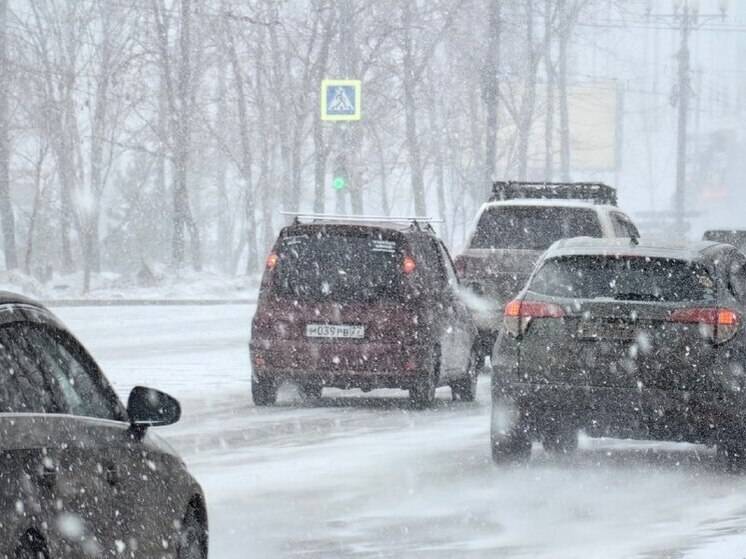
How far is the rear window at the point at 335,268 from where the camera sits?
1730 centimetres

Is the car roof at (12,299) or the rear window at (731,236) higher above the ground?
the car roof at (12,299)

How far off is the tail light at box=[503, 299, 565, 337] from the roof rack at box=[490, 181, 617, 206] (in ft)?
37.9

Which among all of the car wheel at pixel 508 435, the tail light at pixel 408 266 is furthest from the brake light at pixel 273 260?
the car wheel at pixel 508 435

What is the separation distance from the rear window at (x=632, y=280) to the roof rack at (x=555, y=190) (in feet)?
37.7

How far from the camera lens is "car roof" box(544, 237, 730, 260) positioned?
12.7 m

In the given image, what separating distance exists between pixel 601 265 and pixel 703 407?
46.0 inches

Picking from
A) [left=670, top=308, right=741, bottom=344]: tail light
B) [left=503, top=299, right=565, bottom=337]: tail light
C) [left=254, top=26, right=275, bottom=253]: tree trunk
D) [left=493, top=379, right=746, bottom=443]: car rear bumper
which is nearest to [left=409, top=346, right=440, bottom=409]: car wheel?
[left=503, top=299, right=565, bottom=337]: tail light

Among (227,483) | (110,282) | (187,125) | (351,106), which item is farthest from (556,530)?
(187,125)

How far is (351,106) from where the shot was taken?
122 ft

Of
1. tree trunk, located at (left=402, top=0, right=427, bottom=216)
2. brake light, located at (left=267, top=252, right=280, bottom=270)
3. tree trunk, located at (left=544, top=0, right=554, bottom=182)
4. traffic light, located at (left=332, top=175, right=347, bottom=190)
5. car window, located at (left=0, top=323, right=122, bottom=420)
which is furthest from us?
tree trunk, located at (left=544, top=0, right=554, bottom=182)

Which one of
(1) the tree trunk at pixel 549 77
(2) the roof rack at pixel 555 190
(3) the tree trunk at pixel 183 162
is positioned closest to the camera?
(2) the roof rack at pixel 555 190

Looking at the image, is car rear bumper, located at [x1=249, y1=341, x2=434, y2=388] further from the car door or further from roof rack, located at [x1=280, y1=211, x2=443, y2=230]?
the car door

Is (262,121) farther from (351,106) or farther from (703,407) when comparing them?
(703,407)

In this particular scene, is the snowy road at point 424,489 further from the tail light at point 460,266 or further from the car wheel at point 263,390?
the tail light at point 460,266
